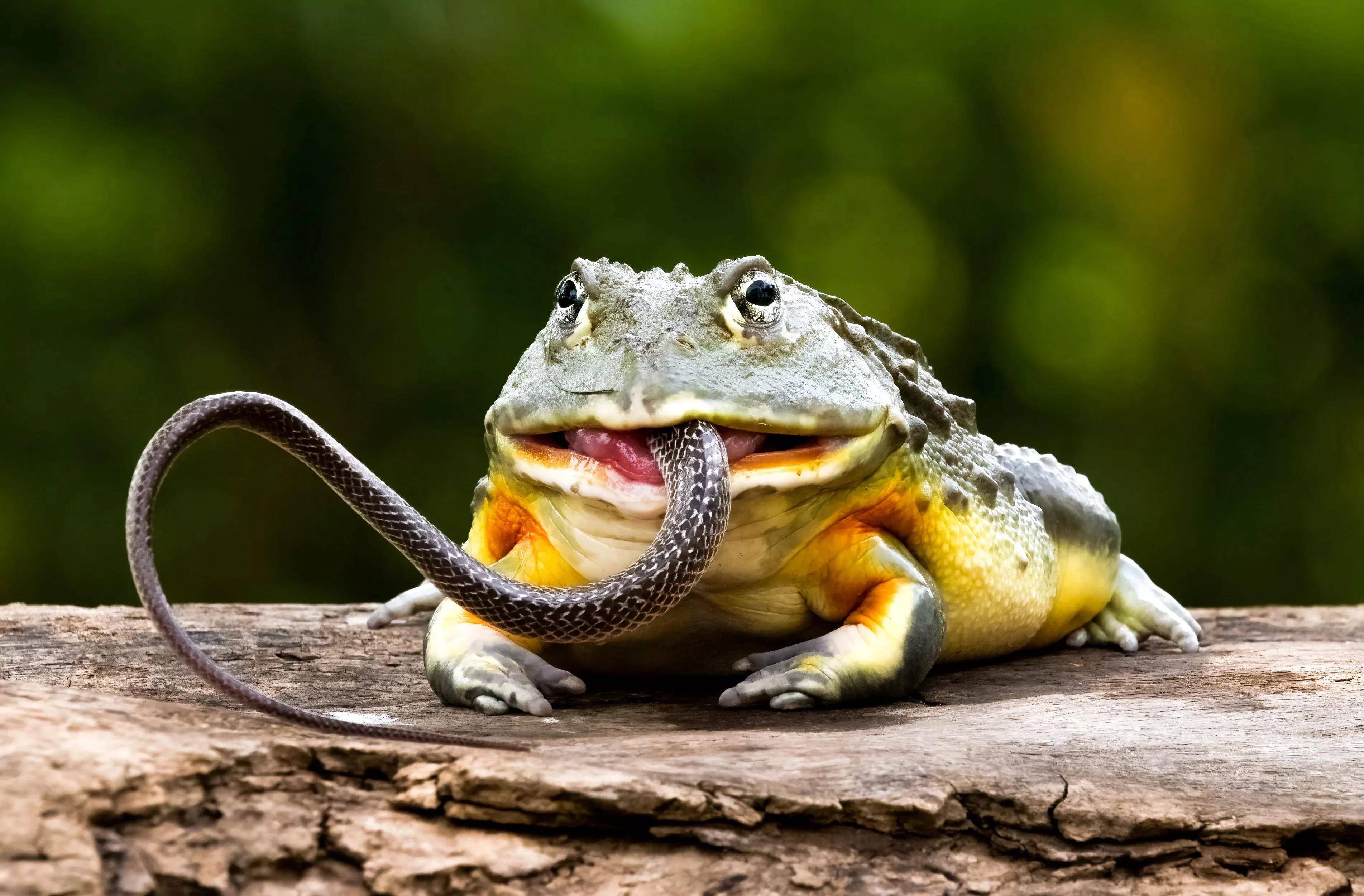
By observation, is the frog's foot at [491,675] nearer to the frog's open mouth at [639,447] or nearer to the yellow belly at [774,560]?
the yellow belly at [774,560]

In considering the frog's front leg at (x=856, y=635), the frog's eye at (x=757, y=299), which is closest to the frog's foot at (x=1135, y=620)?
the frog's front leg at (x=856, y=635)

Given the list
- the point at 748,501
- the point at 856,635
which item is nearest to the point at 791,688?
the point at 856,635

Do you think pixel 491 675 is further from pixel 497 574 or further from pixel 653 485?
pixel 653 485

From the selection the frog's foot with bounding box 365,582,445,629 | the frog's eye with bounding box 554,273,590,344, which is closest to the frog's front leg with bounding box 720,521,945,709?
the frog's eye with bounding box 554,273,590,344

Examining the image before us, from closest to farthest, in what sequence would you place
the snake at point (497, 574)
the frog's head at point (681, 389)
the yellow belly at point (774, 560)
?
the snake at point (497, 574) < the frog's head at point (681, 389) < the yellow belly at point (774, 560)

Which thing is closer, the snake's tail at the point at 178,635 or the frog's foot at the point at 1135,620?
the snake's tail at the point at 178,635

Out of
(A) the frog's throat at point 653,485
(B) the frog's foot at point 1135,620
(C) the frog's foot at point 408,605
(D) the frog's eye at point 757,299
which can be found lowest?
(B) the frog's foot at point 1135,620

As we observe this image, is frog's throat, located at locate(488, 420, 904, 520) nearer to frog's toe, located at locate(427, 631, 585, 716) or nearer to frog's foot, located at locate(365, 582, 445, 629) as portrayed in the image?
frog's toe, located at locate(427, 631, 585, 716)
